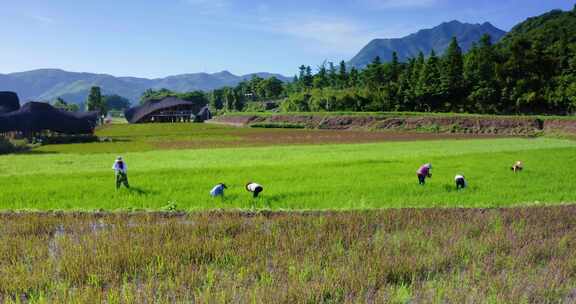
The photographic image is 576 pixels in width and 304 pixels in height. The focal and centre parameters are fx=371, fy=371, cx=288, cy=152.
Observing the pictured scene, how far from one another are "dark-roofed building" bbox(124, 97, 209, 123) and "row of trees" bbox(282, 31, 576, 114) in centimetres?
3769

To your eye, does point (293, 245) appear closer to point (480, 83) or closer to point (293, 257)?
point (293, 257)

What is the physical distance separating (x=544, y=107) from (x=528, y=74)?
499 centimetres

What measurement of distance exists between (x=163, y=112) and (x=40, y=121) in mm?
49283

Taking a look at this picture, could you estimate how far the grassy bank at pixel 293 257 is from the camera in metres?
4.23

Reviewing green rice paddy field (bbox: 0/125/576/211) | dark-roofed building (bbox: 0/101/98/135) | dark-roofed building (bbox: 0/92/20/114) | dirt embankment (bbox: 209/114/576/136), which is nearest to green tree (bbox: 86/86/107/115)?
dark-roofed building (bbox: 0/92/20/114)

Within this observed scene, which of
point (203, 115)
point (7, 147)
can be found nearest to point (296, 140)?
point (7, 147)

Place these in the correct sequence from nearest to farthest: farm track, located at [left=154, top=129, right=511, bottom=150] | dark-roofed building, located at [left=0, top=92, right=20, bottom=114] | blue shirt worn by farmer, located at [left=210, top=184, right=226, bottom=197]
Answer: blue shirt worn by farmer, located at [left=210, top=184, right=226, bottom=197] → farm track, located at [left=154, top=129, right=511, bottom=150] → dark-roofed building, located at [left=0, top=92, right=20, bottom=114]

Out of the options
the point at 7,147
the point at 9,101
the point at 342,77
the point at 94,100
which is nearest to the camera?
the point at 7,147

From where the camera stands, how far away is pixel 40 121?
40.9 metres

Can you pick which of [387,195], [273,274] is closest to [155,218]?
[273,274]

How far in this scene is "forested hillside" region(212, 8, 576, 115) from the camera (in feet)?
162

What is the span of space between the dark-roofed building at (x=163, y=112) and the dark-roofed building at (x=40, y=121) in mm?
44511

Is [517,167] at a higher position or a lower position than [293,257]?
higher

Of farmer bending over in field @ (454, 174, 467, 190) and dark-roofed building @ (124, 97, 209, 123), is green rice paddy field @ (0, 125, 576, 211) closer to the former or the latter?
farmer bending over in field @ (454, 174, 467, 190)
